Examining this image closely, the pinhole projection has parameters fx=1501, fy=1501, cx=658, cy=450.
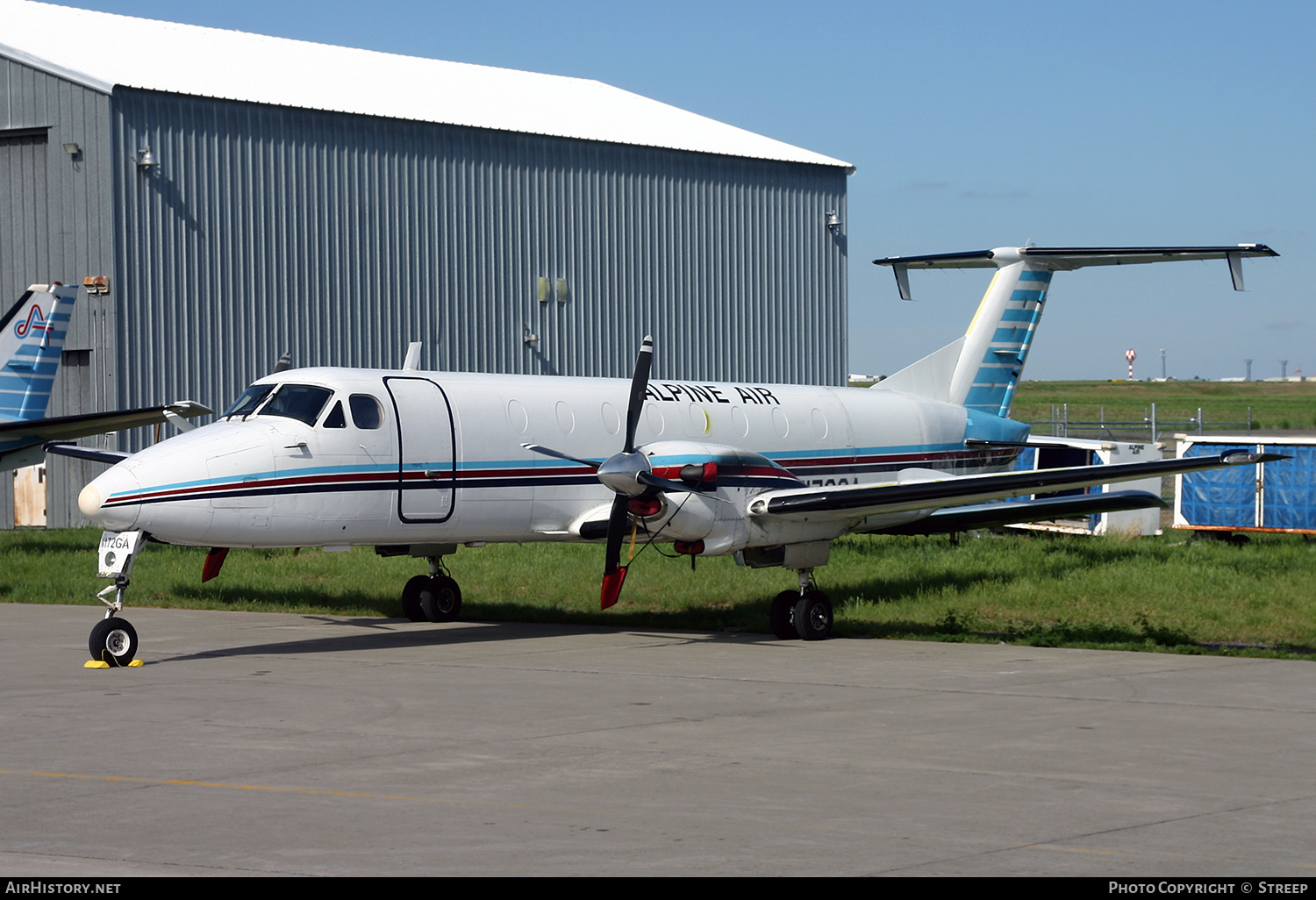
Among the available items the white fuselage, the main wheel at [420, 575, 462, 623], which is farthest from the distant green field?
the main wheel at [420, 575, 462, 623]

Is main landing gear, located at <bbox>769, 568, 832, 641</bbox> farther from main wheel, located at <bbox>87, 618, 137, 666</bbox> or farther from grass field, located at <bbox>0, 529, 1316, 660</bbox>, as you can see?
main wheel, located at <bbox>87, 618, 137, 666</bbox>

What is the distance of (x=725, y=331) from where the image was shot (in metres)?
38.7

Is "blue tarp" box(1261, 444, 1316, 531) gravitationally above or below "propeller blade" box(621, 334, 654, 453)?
below

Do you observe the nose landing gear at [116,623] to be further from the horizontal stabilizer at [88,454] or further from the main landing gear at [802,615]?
the main landing gear at [802,615]

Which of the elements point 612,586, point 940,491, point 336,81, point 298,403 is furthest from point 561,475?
point 336,81

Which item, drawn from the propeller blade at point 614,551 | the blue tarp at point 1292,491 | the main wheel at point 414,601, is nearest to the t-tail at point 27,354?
Result: the main wheel at point 414,601

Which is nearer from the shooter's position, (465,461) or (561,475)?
(465,461)

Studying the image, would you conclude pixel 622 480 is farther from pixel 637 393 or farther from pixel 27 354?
pixel 27 354

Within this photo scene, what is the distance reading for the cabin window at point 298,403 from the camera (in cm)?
1582

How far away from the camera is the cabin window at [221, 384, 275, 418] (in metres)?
15.9

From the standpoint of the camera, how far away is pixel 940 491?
16.8 m

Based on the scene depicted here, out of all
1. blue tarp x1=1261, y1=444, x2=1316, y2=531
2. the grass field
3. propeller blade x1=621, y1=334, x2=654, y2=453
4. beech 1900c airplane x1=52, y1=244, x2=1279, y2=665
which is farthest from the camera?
blue tarp x1=1261, y1=444, x2=1316, y2=531

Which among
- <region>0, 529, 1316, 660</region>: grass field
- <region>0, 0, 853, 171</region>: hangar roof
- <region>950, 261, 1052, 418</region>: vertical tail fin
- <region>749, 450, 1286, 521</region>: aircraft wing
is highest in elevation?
<region>0, 0, 853, 171</region>: hangar roof

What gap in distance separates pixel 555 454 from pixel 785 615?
332 cm
